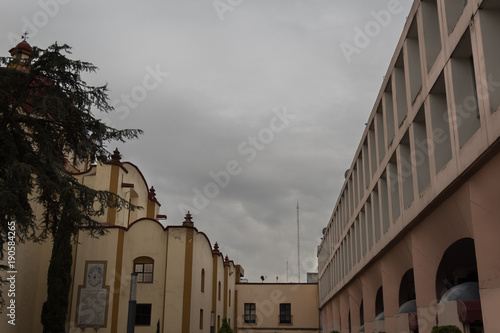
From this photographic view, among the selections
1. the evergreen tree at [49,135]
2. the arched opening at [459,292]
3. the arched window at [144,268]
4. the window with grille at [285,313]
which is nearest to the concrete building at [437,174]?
the arched opening at [459,292]

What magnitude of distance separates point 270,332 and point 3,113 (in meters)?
39.6

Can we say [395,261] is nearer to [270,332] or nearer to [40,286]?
[40,286]

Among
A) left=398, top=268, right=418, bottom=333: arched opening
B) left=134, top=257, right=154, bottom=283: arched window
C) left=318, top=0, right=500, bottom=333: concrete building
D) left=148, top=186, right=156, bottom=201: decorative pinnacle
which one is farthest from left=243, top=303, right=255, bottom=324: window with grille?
left=398, top=268, right=418, bottom=333: arched opening

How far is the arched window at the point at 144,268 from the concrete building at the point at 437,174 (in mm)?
13241

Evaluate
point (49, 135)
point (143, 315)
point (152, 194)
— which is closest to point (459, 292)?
point (49, 135)

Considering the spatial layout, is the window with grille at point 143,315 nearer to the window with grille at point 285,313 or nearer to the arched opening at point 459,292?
the arched opening at point 459,292

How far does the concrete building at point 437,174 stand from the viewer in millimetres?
10211

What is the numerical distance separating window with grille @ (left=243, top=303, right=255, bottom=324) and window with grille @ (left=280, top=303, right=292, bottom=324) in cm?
272

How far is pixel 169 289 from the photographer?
99.0 feet

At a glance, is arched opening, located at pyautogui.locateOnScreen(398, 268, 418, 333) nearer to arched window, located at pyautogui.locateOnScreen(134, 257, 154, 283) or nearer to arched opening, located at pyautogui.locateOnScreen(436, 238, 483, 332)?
arched opening, located at pyautogui.locateOnScreen(436, 238, 483, 332)

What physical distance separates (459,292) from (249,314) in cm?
3954

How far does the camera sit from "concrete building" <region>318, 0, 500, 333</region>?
33.5 ft

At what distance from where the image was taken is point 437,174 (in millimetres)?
12852

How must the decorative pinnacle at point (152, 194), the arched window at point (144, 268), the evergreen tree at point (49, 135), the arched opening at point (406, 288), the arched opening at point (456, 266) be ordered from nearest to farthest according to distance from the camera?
1. the evergreen tree at point (49, 135)
2. the arched opening at point (456, 266)
3. the arched opening at point (406, 288)
4. the arched window at point (144, 268)
5. the decorative pinnacle at point (152, 194)
